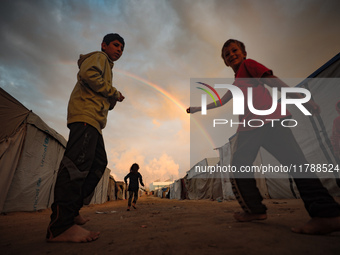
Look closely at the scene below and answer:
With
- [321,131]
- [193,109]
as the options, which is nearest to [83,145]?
[193,109]

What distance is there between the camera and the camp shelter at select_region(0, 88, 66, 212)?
4520 millimetres

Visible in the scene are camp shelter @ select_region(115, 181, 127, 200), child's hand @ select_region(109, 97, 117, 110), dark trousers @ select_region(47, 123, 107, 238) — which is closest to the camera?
dark trousers @ select_region(47, 123, 107, 238)

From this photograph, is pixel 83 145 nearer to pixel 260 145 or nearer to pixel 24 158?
pixel 260 145

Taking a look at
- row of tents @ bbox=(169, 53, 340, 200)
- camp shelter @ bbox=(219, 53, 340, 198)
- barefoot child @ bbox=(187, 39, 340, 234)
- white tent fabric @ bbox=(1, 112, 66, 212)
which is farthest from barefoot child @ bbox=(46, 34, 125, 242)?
camp shelter @ bbox=(219, 53, 340, 198)

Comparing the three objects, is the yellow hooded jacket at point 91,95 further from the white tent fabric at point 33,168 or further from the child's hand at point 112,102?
the white tent fabric at point 33,168

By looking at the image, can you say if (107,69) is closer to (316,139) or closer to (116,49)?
(116,49)

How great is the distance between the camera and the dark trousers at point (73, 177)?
1.44m

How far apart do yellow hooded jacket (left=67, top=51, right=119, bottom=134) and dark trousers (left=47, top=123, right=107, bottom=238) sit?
0.11 metres

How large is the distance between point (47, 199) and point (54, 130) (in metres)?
2.53

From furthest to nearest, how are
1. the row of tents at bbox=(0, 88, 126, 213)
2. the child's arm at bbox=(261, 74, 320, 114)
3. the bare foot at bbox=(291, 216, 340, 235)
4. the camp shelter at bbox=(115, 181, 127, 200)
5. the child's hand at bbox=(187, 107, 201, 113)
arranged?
the camp shelter at bbox=(115, 181, 127, 200) → the row of tents at bbox=(0, 88, 126, 213) → the child's hand at bbox=(187, 107, 201, 113) → the child's arm at bbox=(261, 74, 320, 114) → the bare foot at bbox=(291, 216, 340, 235)

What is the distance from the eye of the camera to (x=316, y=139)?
5.64 metres

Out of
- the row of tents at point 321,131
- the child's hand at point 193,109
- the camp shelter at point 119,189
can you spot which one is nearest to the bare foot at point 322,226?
the child's hand at point 193,109

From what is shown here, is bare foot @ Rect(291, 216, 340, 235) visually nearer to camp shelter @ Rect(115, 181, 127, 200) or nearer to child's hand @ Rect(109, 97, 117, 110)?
child's hand @ Rect(109, 97, 117, 110)

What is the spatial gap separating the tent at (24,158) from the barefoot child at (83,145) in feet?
13.3
